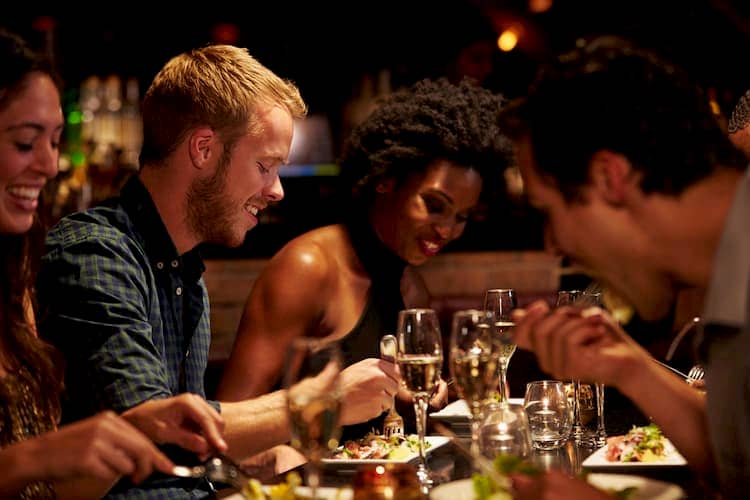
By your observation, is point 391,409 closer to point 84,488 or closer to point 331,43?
point 84,488

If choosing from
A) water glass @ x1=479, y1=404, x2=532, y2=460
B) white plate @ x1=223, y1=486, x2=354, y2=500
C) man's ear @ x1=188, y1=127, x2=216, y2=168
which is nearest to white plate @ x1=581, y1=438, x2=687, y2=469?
water glass @ x1=479, y1=404, x2=532, y2=460

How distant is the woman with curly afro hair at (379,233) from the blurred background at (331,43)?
3200 millimetres

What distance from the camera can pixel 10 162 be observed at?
191 cm

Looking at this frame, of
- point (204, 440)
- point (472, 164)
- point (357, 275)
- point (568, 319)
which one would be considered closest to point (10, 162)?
point (204, 440)

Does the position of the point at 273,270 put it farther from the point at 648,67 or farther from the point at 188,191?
the point at 648,67

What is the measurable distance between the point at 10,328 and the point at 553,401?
1.17 meters

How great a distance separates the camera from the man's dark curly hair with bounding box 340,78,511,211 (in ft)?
11.3

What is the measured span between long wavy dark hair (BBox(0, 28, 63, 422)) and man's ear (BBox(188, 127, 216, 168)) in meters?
0.54

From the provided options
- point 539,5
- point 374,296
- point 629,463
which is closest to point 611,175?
point 629,463

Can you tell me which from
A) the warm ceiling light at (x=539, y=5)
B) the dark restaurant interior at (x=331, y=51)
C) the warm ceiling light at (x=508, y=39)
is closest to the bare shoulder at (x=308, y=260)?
the dark restaurant interior at (x=331, y=51)

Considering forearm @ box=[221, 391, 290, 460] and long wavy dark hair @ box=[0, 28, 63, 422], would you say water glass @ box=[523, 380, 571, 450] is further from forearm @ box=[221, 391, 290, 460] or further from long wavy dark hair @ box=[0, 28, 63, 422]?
long wavy dark hair @ box=[0, 28, 63, 422]

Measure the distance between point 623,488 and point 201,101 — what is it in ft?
4.64

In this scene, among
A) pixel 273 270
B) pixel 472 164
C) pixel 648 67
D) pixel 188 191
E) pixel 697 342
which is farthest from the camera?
pixel 472 164

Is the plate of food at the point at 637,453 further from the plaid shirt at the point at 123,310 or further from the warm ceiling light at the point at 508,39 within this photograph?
the warm ceiling light at the point at 508,39
